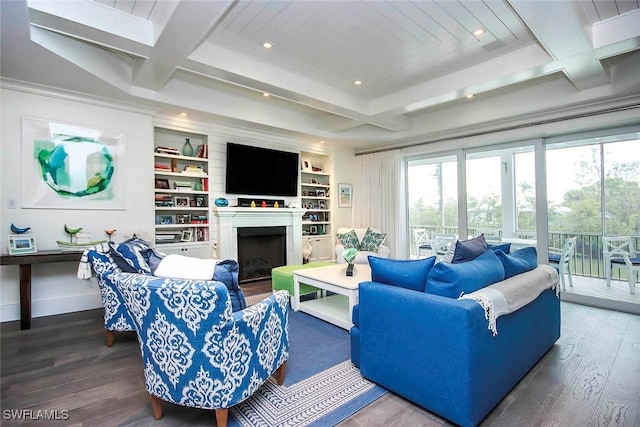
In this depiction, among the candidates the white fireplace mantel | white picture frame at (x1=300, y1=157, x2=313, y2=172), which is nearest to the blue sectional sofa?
the white fireplace mantel

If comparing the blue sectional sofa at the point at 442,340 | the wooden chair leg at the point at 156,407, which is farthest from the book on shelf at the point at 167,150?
the blue sectional sofa at the point at 442,340

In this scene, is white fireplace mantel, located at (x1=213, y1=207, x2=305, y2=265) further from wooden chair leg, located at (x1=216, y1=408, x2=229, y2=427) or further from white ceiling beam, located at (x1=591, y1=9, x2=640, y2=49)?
white ceiling beam, located at (x1=591, y1=9, x2=640, y2=49)

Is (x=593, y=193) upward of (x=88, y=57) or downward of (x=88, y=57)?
downward

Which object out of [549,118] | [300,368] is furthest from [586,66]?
[300,368]

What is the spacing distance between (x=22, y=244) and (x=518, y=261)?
4809mm

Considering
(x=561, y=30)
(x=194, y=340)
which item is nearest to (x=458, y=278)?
(x=194, y=340)

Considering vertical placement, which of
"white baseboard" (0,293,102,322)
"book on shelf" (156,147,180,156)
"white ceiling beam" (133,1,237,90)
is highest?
"white ceiling beam" (133,1,237,90)

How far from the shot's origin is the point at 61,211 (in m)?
3.76

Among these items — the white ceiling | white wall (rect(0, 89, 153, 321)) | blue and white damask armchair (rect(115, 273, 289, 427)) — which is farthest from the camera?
white wall (rect(0, 89, 153, 321))

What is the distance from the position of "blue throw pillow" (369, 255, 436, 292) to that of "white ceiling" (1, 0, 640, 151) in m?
2.05

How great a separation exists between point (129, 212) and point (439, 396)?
4.14 meters

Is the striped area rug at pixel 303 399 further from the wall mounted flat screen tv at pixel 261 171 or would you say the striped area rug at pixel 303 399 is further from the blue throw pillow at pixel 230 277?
the wall mounted flat screen tv at pixel 261 171

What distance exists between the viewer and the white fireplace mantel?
505 centimetres

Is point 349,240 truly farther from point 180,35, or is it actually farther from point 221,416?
point 221,416
